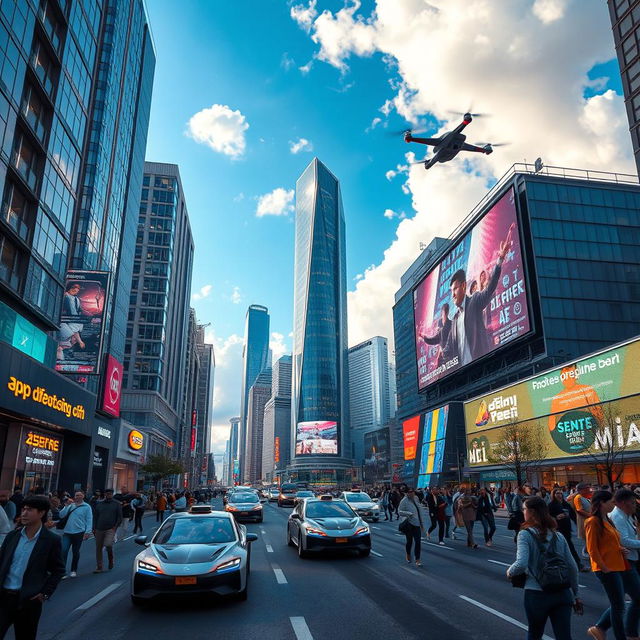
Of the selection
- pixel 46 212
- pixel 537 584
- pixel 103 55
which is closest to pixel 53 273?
pixel 46 212

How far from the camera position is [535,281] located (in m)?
60.6

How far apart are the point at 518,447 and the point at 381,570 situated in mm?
38813

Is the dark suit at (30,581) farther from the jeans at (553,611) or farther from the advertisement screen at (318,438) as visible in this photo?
the advertisement screen at (318,438)

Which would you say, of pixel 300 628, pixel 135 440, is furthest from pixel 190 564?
pixel 135 440

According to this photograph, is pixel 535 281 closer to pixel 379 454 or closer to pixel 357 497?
pixel 357 497

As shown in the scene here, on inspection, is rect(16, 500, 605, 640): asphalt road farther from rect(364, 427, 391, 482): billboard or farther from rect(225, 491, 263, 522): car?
rect(364, 427, 391, 482): billboard

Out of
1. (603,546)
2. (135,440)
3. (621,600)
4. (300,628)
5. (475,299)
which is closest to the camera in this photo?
(621,600)

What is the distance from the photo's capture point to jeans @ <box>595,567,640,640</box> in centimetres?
570

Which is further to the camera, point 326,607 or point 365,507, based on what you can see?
point 365,507

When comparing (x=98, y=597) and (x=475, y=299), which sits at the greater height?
(x=475, y=299)

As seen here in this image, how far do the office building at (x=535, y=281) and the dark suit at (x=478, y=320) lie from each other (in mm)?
126

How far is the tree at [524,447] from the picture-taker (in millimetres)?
44975

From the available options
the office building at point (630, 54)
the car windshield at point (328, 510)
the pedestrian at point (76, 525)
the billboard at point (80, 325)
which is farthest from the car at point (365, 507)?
the office building at point (630, 54)

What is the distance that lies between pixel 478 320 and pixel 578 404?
19716 millimetres
